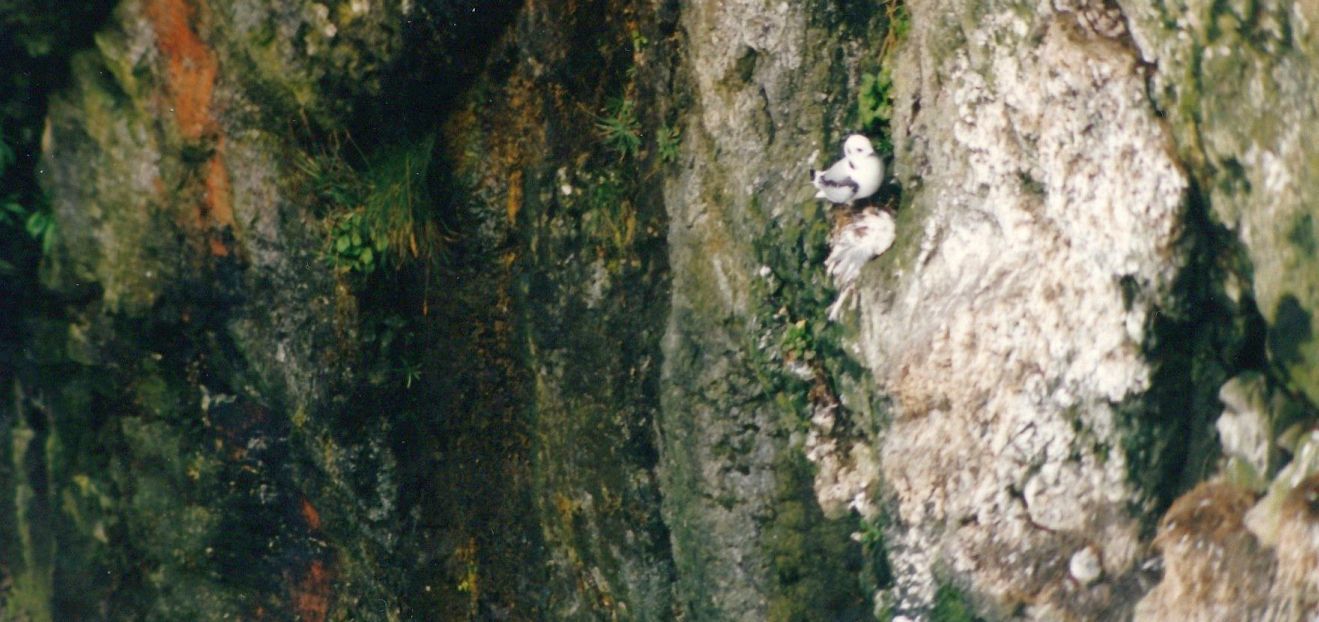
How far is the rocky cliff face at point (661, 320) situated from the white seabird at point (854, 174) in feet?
0.26

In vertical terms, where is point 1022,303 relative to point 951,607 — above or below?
above

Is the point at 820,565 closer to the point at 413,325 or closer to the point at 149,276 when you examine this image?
the point at 413,325

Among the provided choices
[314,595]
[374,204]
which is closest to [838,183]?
[374,204]

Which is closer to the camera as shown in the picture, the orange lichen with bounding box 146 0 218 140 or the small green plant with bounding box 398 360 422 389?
the orange lichen with bounding box 146 0 218 140

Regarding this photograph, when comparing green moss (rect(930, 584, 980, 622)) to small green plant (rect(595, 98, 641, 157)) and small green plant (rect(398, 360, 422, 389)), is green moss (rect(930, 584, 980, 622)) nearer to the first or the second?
small green plant (rect(595, 98, 641, 157))

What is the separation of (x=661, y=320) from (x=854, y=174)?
849 millimetres

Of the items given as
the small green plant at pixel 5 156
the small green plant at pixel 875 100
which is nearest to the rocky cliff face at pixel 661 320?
the small green plant at pixel 875 100

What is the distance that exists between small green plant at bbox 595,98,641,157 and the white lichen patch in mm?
945

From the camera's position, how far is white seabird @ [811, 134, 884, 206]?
9.21 feet

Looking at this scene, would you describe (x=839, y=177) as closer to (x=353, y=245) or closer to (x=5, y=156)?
(x=353, y=245)

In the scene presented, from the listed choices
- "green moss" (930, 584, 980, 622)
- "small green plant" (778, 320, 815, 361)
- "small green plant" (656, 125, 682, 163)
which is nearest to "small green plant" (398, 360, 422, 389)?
"small green plant" (656, 125, 682, 163)

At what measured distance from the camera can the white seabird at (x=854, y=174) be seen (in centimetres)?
281

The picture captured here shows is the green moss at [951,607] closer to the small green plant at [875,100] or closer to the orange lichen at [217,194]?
the small green plant at [875,100]

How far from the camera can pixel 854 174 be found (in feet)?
9.21
